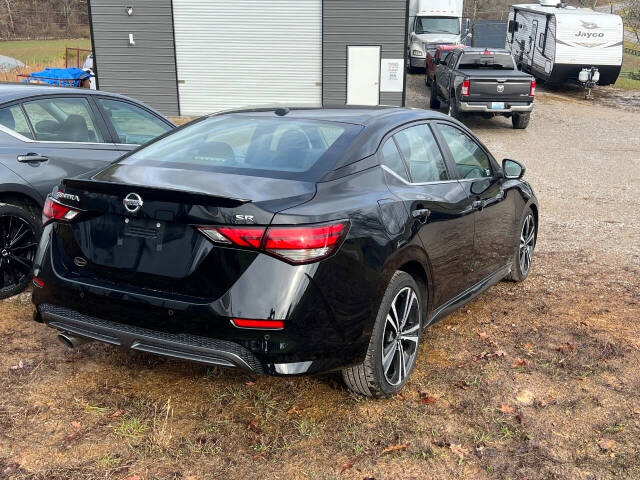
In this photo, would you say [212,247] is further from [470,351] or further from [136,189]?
[470,351]

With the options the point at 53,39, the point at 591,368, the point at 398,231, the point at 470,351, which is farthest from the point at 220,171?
the point at 53,39

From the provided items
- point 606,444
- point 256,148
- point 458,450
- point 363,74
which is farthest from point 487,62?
point 458,450

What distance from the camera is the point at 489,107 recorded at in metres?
16.4

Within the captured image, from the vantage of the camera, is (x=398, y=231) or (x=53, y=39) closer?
(x=398, y=231)

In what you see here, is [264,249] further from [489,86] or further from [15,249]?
[489,86]

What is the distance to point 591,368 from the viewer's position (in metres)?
4.15

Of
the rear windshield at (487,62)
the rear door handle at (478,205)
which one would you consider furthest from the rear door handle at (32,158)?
the rear windshield at (487,62)

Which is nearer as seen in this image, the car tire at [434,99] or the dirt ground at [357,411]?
the dirt ground at [357,411]

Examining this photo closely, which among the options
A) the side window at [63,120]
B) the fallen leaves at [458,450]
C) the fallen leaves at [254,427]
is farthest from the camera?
the side window at [63,120]

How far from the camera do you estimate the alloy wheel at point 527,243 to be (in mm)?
5793

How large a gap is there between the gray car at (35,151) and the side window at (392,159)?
7.61ft

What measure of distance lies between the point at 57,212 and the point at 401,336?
6.59ft

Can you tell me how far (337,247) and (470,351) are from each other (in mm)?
1796

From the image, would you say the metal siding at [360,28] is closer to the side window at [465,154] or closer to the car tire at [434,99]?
the car tire at [434,99]
